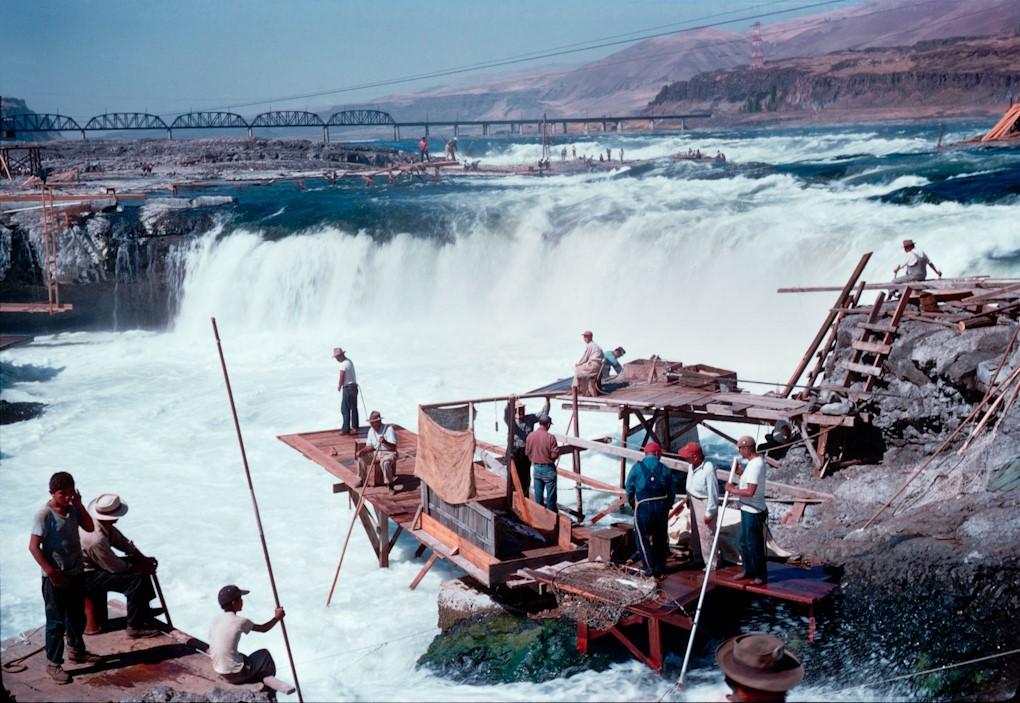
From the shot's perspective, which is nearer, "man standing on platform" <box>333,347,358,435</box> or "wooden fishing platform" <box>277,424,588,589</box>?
"wooden fishing platform" <box>277,424,588,589</box>

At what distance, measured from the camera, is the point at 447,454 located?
12414 mm

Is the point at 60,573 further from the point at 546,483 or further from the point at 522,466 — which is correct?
the point at 522,466

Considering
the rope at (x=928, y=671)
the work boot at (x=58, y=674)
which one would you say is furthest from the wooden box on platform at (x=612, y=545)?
the work boot at (x=58, y=674)

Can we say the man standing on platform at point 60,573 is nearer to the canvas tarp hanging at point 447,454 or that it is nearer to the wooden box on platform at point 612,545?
the canvas tarp hanging at point 447,454

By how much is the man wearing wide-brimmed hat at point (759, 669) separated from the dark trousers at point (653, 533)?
15.1 ft

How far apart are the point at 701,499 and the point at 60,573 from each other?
6.16 m

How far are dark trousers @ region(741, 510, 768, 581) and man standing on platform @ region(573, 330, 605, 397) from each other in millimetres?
5504

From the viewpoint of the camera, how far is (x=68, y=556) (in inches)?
321

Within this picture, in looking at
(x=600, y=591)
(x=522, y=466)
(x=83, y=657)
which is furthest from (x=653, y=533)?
(x=83, y=657)

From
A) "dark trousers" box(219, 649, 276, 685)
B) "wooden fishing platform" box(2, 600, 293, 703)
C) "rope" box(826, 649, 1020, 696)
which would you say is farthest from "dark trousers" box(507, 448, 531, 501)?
"wooden fishing platform" box(2, 600, 293, 703)

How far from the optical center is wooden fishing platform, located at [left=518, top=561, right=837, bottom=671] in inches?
383

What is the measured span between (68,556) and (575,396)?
8259mm

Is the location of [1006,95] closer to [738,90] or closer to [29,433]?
[738,90]

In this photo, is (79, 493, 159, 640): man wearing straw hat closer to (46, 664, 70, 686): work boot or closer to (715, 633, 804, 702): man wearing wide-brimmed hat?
(46, 664, 70, 686): work boot
